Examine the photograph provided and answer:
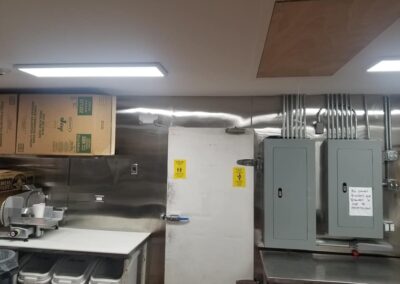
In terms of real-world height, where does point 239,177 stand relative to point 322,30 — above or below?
below

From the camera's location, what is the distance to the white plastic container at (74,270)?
7.39 ft

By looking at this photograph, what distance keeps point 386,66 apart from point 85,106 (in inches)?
97.1

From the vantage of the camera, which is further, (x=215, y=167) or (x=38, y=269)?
(x=215, y=167)

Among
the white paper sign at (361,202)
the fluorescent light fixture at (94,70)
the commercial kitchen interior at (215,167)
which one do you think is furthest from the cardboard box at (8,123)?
the white paper sign at (361,202)

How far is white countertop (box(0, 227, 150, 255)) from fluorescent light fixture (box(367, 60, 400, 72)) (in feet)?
7.37

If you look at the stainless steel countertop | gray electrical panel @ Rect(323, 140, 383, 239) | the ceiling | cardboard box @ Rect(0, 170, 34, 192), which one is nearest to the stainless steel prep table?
cardboard box @ Rect(0, 170, 34, 192)

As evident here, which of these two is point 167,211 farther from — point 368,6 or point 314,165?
point 368,6

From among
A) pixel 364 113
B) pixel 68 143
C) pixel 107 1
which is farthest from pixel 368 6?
pixel 68 143

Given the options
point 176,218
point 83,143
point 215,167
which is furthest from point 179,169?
point 83,143

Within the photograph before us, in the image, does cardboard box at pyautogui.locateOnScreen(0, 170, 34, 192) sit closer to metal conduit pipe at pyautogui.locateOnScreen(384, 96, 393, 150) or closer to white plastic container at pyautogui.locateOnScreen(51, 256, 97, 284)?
white plastic container at pyautogui.locateOnScreen(51, 256, 97, 284)

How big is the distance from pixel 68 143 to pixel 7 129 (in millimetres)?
634

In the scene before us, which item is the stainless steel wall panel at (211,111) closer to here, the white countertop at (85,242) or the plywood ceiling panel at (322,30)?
the plywood ceiling panel at (322,30)

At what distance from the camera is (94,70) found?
1.95 metres

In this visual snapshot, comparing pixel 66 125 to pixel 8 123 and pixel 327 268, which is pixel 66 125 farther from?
pixel 327 268
